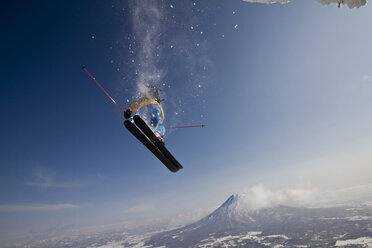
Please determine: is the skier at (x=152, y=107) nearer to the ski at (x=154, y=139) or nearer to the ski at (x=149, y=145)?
the ski at (x=154, y=139)

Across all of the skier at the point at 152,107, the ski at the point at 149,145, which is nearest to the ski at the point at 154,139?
the ski at the point at 149,145

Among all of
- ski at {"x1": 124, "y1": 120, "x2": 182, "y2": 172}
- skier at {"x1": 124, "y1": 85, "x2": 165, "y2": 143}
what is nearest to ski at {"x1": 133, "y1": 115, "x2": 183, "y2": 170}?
ski at {"x1": 124, "y1": 120, "x2": 182, "y2": 172}

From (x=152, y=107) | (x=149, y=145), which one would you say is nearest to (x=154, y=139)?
(x=149, y=145)

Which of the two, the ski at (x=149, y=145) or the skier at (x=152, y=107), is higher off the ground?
the skier at (x=152, y=107)

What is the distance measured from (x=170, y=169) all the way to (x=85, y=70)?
20.0 ft

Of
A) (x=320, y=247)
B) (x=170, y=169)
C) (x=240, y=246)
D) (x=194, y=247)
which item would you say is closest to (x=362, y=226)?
(x=320, y=247)

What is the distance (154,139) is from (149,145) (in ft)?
1.68

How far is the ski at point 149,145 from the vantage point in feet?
22.3

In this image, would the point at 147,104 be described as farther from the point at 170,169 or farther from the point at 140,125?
the point at 170,169

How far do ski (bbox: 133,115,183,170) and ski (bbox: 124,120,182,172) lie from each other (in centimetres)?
13

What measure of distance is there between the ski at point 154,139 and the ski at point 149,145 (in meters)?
0.13

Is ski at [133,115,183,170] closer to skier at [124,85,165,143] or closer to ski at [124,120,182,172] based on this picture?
ski at [124,120,182,172]

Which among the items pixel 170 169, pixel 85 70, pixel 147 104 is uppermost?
pixel 85 70

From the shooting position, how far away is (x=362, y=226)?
169 meters
